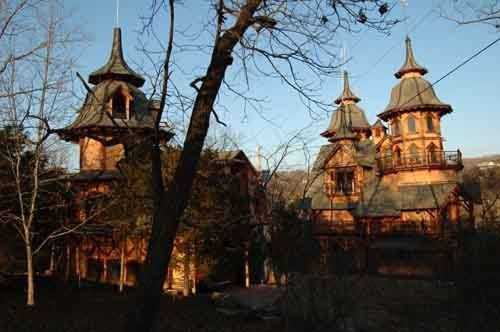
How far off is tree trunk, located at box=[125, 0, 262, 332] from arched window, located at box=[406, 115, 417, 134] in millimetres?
27317

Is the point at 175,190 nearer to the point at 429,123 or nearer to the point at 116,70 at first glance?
the point at 116,70

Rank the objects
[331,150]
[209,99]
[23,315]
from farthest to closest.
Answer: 1. [331,150]
2. [23,315]
3. [209,99]

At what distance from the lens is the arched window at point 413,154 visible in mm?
28119

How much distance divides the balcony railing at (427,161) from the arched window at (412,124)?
186 cm

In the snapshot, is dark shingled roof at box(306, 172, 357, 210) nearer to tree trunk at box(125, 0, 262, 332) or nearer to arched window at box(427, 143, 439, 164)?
arched window at box(427, 143, 439, 164)

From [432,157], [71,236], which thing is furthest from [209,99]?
[432,157]

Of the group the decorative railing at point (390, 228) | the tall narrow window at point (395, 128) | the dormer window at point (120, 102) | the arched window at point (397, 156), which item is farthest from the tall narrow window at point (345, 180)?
the dormer window at point (120, 102)

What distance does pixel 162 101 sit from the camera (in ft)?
15.5

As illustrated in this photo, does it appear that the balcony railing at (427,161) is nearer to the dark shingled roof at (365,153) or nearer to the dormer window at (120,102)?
the dark shingled roof at (365,153)

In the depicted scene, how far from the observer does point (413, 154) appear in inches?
1128

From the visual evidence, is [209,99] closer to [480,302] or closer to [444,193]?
[480,302]

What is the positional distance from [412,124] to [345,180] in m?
6.47

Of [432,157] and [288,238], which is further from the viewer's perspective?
[432,157]

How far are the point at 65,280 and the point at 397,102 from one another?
999 inches
